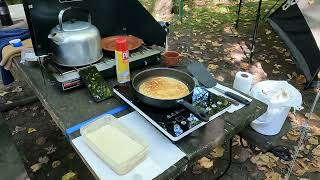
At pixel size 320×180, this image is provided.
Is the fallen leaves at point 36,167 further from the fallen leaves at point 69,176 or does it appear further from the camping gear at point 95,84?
the camping gear at point 95,84

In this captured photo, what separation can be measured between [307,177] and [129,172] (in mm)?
1940

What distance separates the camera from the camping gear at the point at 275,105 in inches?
70.9

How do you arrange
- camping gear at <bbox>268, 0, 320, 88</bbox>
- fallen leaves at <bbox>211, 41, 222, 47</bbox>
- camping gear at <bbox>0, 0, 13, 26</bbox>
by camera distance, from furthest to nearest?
fallen leaves at <bbox>211, 41, 222, 47</bbox> → camping gear at <bbox>268, 0, 320, 88</bbox> → camping gear at <bbox>0, 0, 13, 26</bbox>

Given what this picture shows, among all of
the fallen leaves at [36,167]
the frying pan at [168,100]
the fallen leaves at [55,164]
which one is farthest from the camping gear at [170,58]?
the fallen leaves at [36,167]

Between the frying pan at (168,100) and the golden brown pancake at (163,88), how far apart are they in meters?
0.02

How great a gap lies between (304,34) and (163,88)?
9.08 feet

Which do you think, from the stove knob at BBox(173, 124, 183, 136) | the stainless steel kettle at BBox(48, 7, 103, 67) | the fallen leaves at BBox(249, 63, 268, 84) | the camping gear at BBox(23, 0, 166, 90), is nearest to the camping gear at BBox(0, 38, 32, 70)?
the camping gear at BBox(23, 0, 166, 90)

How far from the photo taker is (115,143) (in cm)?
116

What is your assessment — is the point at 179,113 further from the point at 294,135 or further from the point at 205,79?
the point at 294,135

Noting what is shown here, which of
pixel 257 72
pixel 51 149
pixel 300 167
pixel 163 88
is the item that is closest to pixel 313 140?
pixel 300 167

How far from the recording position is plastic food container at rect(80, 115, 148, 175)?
1.06 meters

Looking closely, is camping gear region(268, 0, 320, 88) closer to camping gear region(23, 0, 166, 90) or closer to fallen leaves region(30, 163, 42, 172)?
camping gear region(23, 0, 166, 90)

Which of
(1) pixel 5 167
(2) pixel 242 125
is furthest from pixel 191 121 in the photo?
(1) pixel 5 167

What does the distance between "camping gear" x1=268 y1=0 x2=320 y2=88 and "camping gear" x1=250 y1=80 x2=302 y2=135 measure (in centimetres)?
150
